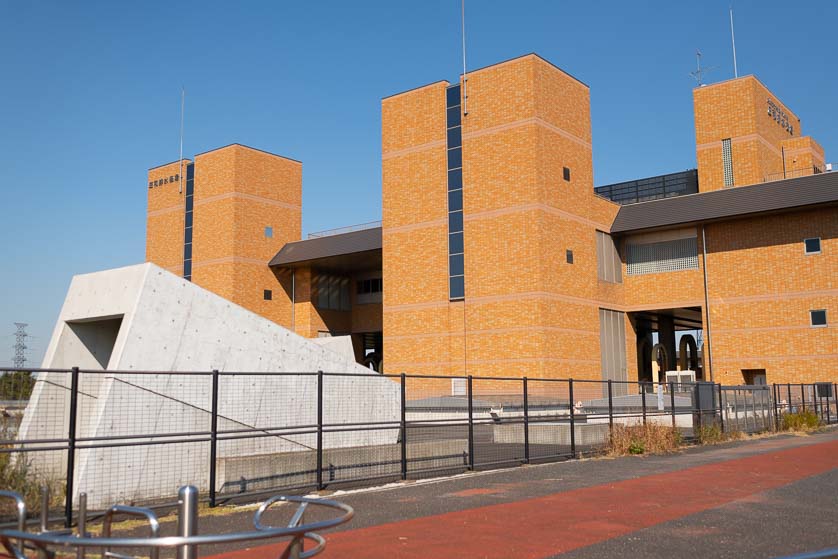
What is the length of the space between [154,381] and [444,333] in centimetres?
2768

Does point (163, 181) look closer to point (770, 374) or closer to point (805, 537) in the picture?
point (770, 374)

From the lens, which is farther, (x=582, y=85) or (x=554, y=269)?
(x=582, y=85)

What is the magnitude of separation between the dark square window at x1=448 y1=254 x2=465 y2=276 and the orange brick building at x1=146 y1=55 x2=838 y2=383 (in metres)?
0.10

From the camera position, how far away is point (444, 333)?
4131 cm

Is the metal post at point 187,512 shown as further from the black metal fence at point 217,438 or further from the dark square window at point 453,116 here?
the dark square window at point 453,116

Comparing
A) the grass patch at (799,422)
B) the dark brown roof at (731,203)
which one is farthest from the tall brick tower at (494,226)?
the grass patch at (799,422)

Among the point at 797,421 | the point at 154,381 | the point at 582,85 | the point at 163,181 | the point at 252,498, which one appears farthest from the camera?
the point at 163,181

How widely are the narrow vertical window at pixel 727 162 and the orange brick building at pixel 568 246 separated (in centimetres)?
6

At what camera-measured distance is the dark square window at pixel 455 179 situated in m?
41.3

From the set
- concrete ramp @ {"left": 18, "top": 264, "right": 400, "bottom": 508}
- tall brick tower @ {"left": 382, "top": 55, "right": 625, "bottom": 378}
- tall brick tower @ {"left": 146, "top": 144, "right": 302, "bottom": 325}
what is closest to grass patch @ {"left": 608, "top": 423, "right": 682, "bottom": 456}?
concrete ramp @ {"left": 18, "top": 264, "right": 400, "bottom": 508}

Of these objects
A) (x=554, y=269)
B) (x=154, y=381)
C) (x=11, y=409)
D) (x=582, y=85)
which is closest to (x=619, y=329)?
(x=554, y=269)

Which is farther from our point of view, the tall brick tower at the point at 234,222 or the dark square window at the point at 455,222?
the tall brick tower at the point at 234,222

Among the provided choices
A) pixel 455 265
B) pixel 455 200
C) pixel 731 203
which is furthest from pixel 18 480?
pixel 731 203

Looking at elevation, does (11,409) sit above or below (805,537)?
above
